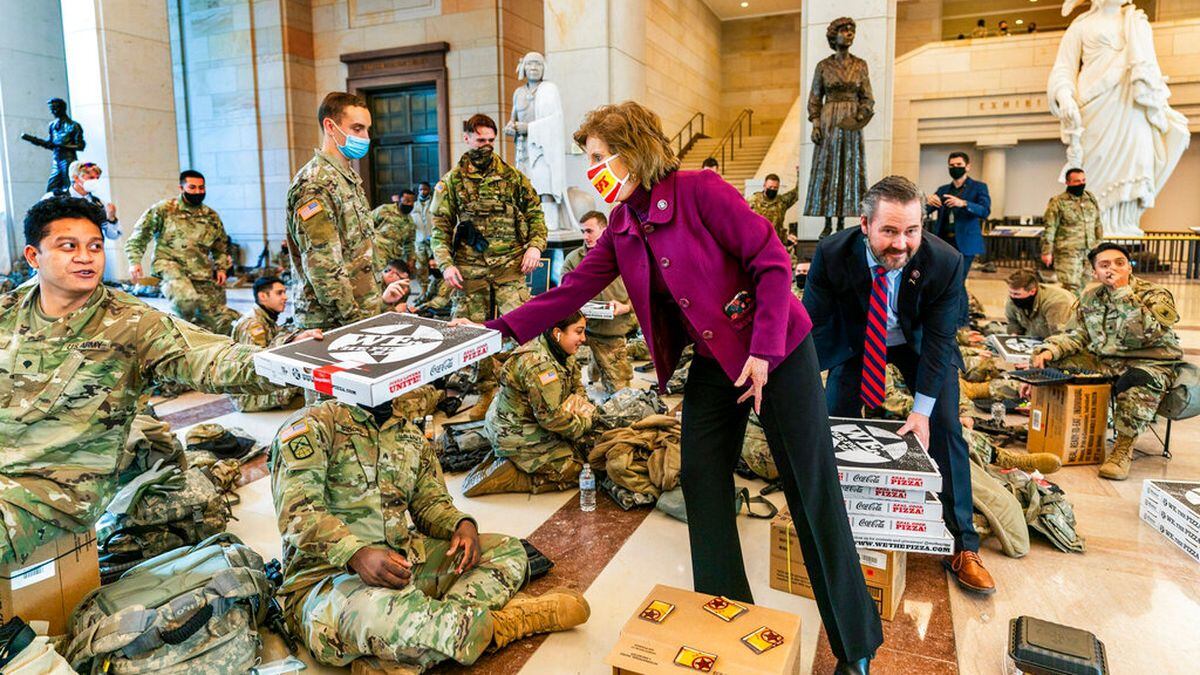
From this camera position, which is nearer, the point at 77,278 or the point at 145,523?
the point at 77,278

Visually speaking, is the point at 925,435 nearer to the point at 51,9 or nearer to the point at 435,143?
the point at 435,143

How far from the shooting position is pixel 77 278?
6.95 ft

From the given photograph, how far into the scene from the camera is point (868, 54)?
779 cm

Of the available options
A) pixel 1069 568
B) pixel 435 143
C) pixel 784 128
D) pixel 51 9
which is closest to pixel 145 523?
pixel 1069 568

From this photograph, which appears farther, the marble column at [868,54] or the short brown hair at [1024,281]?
the marble column at [868,54]

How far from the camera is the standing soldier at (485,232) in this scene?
4.77 metres

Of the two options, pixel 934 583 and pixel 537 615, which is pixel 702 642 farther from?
pixel 934 583

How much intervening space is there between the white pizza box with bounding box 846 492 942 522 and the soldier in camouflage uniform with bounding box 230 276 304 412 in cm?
378

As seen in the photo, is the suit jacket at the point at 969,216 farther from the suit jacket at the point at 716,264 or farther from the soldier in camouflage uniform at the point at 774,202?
the suit jacket at the point at 716,264

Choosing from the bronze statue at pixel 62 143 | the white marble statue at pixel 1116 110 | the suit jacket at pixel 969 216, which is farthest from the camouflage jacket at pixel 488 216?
the white marble statue at pixel 1116 110

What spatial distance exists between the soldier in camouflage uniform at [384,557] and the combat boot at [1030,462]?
8.09ft

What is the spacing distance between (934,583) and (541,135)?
19.2ft

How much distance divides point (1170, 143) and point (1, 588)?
13.6 m

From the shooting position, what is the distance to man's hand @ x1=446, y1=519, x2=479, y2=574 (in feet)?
8.01
